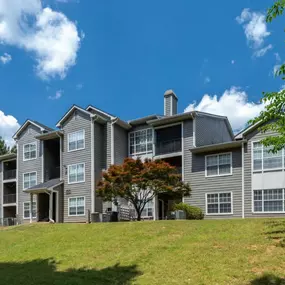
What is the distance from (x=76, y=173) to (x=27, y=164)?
6672mm

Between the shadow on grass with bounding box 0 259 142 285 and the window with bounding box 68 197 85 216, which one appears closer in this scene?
the shadow on grass with bounding box 0 259 142 285

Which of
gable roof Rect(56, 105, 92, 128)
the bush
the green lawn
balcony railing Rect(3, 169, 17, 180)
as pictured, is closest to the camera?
the green lawn

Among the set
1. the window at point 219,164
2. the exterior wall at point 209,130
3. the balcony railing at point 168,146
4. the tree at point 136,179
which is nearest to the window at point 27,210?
the tree at point 136,179

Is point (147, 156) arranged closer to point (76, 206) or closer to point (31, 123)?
point (76, 206)

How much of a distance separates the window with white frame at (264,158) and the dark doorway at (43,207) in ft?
61.7

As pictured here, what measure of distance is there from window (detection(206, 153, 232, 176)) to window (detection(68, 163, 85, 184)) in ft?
34.1

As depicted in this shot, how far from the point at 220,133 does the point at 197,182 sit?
22.4ft

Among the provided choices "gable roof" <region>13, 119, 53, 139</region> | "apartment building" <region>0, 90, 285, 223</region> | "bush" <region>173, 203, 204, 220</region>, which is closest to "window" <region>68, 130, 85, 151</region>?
"apartment building" <region>0, 90, 285, 223</region>

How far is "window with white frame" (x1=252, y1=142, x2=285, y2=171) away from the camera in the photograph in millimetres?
23641

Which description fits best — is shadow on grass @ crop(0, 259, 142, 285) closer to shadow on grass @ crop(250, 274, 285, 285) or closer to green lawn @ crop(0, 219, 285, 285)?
green lawn @ crop(0, 219, 285, 285)

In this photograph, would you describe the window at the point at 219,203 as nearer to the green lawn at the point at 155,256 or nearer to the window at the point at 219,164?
the window at the point at 219,164

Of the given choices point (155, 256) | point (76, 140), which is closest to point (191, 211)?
point (76, 140)

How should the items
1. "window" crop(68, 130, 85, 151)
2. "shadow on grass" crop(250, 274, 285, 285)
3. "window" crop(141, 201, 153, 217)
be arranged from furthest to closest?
"window" crop(68, 130, 85, 151)
"window" crop(141, 201, 153, 217)
"shadow on grass" crop(250, 274, 285, 285)

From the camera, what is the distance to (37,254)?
14.5 metres
